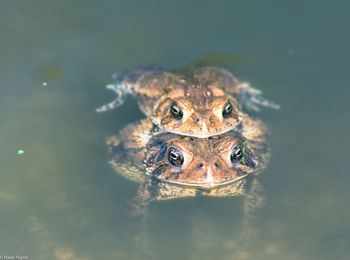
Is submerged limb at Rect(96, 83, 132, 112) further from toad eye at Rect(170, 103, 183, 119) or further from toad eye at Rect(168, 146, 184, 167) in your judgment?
toad eye at Rect(168, 146, 184, 167)

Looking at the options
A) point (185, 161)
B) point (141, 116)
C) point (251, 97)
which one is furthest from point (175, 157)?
point (251, 97)

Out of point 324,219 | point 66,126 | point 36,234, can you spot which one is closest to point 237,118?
point 324,219

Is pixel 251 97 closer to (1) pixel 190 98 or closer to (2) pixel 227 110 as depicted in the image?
(2) pixel 227 110

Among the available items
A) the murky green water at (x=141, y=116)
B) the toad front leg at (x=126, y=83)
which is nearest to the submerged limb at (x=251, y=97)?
the murky green water at (x=141, y=116)

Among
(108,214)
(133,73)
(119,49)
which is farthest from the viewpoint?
(119,49)

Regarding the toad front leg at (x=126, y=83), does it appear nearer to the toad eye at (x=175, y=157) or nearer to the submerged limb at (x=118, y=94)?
the submerged limb at (x=118, y=94)

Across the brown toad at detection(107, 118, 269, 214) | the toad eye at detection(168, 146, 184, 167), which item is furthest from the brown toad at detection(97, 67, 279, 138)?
the toad eye at detection(168, 146, 184, 167)

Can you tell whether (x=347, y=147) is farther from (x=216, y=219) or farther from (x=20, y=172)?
(x=20, y=172)
